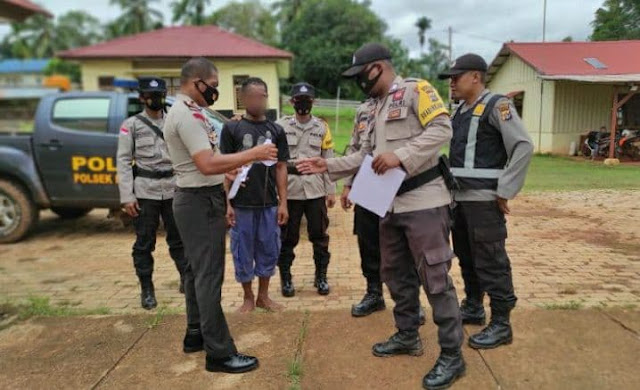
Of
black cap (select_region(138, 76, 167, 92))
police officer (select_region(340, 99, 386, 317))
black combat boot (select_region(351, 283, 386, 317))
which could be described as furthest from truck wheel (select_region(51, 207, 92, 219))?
black combat boot (select_region(351, 283, 386, 317))

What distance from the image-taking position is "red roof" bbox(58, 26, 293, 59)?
17281 millimetres

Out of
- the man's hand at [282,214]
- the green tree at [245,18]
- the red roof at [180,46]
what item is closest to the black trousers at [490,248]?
the man's hand at [282,214]

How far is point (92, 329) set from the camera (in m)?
3.79

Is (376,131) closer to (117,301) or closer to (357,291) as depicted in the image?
(357,291)

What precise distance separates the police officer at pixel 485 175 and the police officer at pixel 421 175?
1.32ft

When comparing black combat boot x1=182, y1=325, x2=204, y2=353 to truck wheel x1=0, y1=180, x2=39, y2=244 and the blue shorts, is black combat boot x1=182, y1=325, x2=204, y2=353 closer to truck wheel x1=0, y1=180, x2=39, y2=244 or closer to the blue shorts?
the blue shorts

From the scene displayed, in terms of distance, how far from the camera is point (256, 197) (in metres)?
3.88

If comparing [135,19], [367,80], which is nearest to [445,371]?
[367,80]

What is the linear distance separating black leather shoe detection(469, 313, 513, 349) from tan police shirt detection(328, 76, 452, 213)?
1.00 m

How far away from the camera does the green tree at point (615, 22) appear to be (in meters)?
4.38

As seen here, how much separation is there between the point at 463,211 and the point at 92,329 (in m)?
2.83

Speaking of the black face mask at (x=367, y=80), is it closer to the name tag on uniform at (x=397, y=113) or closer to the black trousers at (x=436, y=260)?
the name tag on uniform at (x=397, y=113)

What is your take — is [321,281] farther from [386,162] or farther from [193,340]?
[386,162]

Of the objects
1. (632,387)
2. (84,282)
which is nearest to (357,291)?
(632,387)
